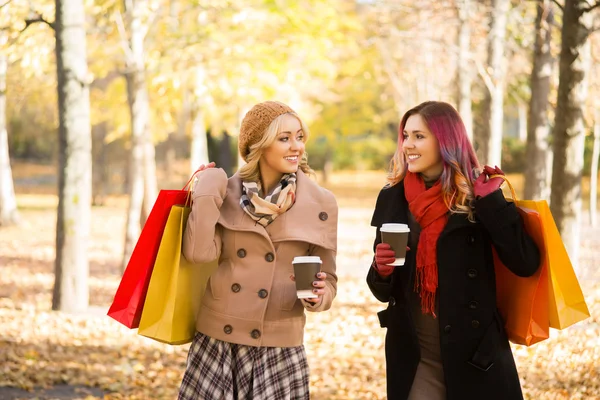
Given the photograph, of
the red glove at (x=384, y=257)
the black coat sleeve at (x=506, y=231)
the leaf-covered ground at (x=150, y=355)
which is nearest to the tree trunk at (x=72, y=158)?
the leaf-covered ground at (x=150, y=355)

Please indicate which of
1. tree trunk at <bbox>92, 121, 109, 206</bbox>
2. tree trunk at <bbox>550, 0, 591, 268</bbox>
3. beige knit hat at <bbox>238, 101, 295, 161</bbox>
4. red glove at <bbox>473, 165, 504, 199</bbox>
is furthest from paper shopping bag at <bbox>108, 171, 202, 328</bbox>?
tree trunk at <bbox>92, 121, 109, 206</bbox>

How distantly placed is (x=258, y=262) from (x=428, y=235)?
0.75m

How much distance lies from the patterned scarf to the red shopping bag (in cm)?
34

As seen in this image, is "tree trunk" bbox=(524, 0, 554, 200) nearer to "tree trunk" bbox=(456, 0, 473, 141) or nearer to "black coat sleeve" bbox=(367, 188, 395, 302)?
"tree trunk" bbox=(456, 0, 473, 141)

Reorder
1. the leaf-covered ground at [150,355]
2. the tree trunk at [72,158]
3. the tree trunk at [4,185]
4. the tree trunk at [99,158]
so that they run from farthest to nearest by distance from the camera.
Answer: the tree trunk at [99,158] < the tree trunk at [4,185] < the tree trunk at [72,158] < the leaf-covered ground at [150,355]

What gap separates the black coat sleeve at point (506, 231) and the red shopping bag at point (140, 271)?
1358 millimetres

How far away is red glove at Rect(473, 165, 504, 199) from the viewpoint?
353cm

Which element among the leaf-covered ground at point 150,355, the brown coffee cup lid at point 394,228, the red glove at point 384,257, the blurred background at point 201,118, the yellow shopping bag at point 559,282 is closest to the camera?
the brown coffee cup lid at point 394,228

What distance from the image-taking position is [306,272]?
3.32 meters

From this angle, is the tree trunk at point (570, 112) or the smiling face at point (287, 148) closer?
the smiling face at point (287, 148)

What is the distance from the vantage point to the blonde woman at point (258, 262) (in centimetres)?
370

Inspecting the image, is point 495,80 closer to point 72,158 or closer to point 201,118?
point 72,158

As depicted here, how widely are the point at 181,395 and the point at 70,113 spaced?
577 centimetres

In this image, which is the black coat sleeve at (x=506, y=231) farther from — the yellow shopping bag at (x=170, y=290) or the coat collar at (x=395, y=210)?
Answer: the yellow shopping bag at (x=170, y=290)
